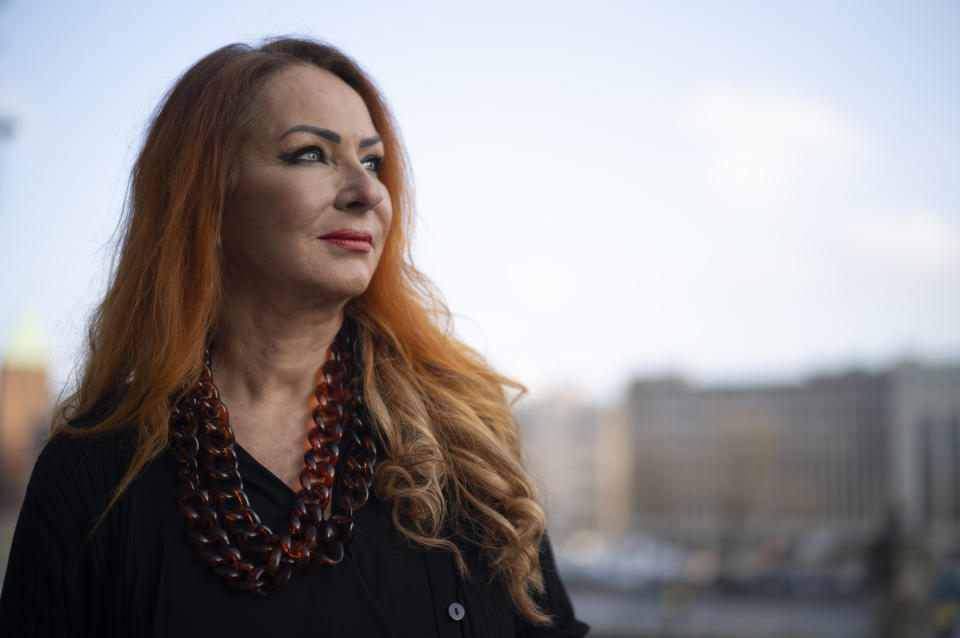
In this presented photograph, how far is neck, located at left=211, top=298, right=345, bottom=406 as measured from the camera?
1649 mm

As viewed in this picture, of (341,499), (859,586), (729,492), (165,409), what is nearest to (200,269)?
(165,409)

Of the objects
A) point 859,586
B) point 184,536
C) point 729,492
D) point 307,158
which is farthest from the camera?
point 729,492

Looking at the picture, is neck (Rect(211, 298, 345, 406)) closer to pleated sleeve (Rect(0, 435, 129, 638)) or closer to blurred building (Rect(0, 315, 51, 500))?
pleated sleeve (Rect(0, 435, 129, 638))

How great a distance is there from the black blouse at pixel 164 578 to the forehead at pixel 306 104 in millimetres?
585

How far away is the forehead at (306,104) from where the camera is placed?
1623 mm

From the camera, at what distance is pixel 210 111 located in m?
1.64

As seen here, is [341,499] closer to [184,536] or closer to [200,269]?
[184,536]

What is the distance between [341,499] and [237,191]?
22.4 inches

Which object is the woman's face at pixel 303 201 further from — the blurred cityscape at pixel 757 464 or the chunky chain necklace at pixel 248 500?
the blurred cityscape at pixel 757 464

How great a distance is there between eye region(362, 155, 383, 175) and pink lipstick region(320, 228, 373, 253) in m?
0.18


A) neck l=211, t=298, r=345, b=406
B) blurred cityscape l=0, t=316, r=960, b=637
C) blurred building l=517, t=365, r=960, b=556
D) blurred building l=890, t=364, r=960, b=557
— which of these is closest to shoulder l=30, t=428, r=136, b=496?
neck l=211, t=298, r=345, b=406

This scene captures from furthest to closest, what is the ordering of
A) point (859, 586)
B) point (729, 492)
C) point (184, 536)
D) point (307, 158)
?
point (729, 492) < point (859, 586) < point (307, 158) < point (184, 536)

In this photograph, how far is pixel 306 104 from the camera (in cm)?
163

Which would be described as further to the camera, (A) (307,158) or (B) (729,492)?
(B) (729,492)
